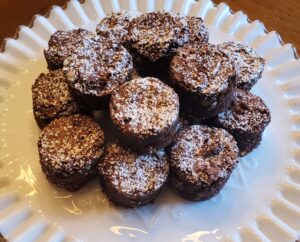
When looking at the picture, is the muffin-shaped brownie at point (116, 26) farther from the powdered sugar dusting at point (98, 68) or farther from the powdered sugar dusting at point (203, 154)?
the powdered sugar dusting at point (203, 154)

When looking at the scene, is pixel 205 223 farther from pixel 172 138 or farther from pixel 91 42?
pixel 91 42

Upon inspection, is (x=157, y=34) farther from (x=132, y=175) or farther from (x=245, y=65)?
(x=132, y=175)

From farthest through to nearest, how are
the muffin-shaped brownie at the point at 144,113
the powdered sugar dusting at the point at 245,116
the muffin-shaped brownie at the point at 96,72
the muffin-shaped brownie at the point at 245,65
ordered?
the muffin-shaped brownie at the point at 245,65
the powdered sugar dusting at the point at 245,116
the muffin-shaped brownie at the point at 96,72
the muffin-shaped brownie at the point at 144,113

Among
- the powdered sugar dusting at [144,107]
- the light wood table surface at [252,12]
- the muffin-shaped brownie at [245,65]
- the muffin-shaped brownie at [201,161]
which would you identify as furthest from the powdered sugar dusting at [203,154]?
the light wood table surface at [252,12]

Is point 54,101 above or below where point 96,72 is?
below

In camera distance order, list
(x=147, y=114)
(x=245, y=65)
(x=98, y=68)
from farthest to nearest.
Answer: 1. (x=245, y=65)
2. (x=98, y=68)
3. (x=147, y=114)

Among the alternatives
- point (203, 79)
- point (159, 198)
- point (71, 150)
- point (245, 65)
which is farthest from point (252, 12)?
point (71, 150)
